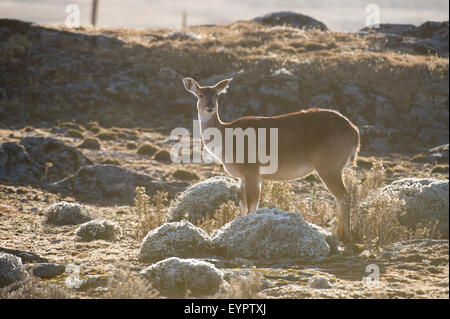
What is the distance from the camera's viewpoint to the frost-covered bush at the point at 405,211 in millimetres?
10281

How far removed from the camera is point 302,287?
769cm

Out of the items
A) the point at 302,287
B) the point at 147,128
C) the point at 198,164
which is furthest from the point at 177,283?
the point at 147,128

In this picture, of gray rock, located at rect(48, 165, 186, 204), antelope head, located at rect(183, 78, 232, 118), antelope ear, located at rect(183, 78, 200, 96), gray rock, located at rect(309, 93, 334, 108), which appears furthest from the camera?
gray rock, located at rect(309, 93, 334, 108)

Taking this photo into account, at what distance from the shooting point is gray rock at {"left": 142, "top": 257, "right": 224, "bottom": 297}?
7.57m

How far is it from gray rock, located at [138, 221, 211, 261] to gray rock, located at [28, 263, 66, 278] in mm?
1564

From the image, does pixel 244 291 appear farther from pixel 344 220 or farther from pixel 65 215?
pixel 65 215

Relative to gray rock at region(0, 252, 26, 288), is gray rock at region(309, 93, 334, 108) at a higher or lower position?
higher

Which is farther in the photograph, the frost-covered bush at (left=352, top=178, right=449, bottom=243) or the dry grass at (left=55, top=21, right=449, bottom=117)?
the dry grass at (left=55, top=21, right=449, bottom=117)

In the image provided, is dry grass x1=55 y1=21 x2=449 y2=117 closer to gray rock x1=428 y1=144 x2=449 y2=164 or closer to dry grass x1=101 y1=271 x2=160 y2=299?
gray rock x1=428 y1=144 x2=449 y2=164

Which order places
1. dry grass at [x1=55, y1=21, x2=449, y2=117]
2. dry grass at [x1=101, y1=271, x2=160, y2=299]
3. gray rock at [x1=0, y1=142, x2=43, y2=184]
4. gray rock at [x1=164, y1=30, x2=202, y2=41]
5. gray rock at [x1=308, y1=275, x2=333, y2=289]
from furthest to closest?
gray rock at [x1=164, y1=30, x2=202, y2=41] < dry grass at [x1=55, y1=21, x2=449, y2=117] < gray rock at [x1=0, y1=142, x2=43, y2=184] < gray rock at [x1=308, y1=275, x2=333, y2=289] < dry grass at [x1=101, y1=271, x2=160, y2=299]

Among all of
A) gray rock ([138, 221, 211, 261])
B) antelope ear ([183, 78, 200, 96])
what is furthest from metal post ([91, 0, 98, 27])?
gray rock ([138, 221, 211, 261])

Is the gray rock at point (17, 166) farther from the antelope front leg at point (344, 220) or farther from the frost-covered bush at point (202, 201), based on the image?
the antelope front leg at point (344, 220)

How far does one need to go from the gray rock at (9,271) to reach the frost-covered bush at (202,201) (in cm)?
509

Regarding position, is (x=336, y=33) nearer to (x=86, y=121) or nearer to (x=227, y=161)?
(x=86, y=121)
